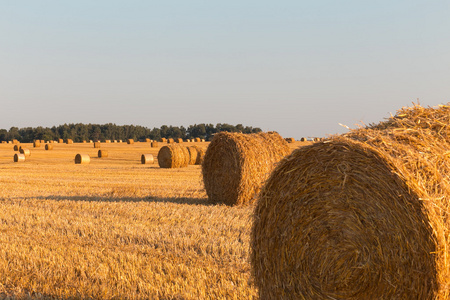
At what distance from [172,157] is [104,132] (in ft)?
235

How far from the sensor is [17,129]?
92.5 meters

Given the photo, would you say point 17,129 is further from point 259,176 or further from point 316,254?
point 316,254

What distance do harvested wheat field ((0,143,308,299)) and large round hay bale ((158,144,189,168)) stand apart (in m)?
13.5

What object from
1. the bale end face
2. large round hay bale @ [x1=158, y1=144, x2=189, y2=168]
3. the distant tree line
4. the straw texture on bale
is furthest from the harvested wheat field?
the distant tree line

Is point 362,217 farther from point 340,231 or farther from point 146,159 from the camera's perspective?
point 146,159

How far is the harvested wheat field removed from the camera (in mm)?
5066

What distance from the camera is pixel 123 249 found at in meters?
6.73

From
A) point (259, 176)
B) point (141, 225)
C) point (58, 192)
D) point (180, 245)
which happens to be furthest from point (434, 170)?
point (58, 192)

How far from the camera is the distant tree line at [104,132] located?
253ft

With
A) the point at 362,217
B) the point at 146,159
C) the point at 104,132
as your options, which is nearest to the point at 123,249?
the point at 362,217

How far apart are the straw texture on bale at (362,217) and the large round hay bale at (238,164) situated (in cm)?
674

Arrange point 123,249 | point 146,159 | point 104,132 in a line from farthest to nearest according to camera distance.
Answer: point 104,132, point 146,159, point 123,249

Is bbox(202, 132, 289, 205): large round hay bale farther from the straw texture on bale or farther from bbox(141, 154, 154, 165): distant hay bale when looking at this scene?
bbox(141, 154, 154, 165): distant hay bale

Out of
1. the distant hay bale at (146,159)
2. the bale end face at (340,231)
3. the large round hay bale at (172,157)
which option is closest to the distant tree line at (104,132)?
the distant hay bale at (146,159)
